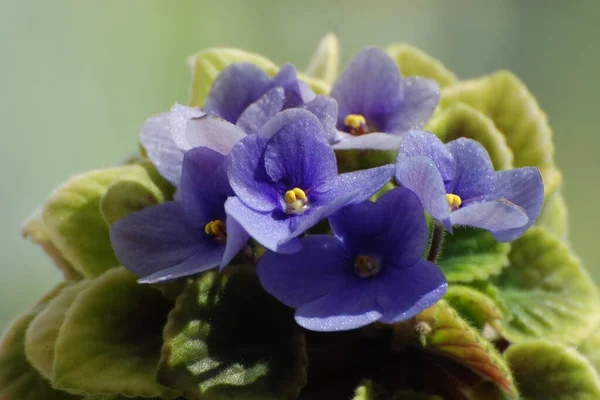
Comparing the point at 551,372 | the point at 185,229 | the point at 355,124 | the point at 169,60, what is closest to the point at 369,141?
the point at 355,124

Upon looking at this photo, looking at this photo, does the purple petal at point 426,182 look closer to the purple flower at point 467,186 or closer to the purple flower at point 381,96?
the purple flower at point 467,186

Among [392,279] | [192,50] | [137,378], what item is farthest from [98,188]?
[192,50]

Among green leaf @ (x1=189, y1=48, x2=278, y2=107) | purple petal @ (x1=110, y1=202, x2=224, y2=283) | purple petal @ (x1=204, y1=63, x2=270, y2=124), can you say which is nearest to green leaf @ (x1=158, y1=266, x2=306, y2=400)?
purple petal @ (x1=110, y1=202, x2=224, y2=283)

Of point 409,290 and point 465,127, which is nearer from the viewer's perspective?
point 409,290

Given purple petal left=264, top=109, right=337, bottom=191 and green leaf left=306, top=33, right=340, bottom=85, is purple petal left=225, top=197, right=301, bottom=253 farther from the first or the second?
green leaf left=306, top=33, right=340, bottom=85

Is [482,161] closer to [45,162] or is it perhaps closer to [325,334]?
[325,334]

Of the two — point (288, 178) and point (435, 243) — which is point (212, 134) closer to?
point (288, 178)

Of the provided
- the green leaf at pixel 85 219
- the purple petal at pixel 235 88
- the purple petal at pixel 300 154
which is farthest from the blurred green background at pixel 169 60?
the purple petal at pixel 300 154

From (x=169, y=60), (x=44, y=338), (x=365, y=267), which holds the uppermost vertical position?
(x=365, y=267)
